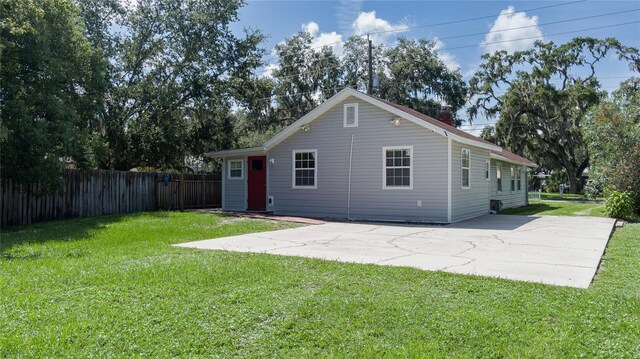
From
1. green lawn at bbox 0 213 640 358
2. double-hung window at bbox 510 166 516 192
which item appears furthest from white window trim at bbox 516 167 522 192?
green lawn at bbox 0 213 640 358

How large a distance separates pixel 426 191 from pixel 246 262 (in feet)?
26.0

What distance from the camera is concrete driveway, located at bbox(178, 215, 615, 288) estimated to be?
20.2 feet

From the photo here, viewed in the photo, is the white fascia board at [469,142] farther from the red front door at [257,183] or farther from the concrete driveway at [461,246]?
Answer: the red front door at [257,183]

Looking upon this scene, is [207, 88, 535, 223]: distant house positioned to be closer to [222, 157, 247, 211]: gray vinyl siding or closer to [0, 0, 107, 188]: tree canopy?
[222, 157, 247, 211]: gray vinyl siding

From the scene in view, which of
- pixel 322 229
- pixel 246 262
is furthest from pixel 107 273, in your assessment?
pixel 322 229

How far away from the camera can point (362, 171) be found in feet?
45.9

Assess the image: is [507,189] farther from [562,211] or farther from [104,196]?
[104,196]

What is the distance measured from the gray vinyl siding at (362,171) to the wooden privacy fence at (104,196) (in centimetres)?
423

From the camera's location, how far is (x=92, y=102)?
1509cm

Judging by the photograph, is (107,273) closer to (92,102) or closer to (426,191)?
(426,191)

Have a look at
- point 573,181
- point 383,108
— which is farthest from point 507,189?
point 573,181

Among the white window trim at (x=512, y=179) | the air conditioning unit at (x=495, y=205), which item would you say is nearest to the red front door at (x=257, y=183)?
the air conditioning unit at (x=495, y=205)

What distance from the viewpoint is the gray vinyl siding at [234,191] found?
55.1 ft

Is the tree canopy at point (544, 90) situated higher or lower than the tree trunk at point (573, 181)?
higher
